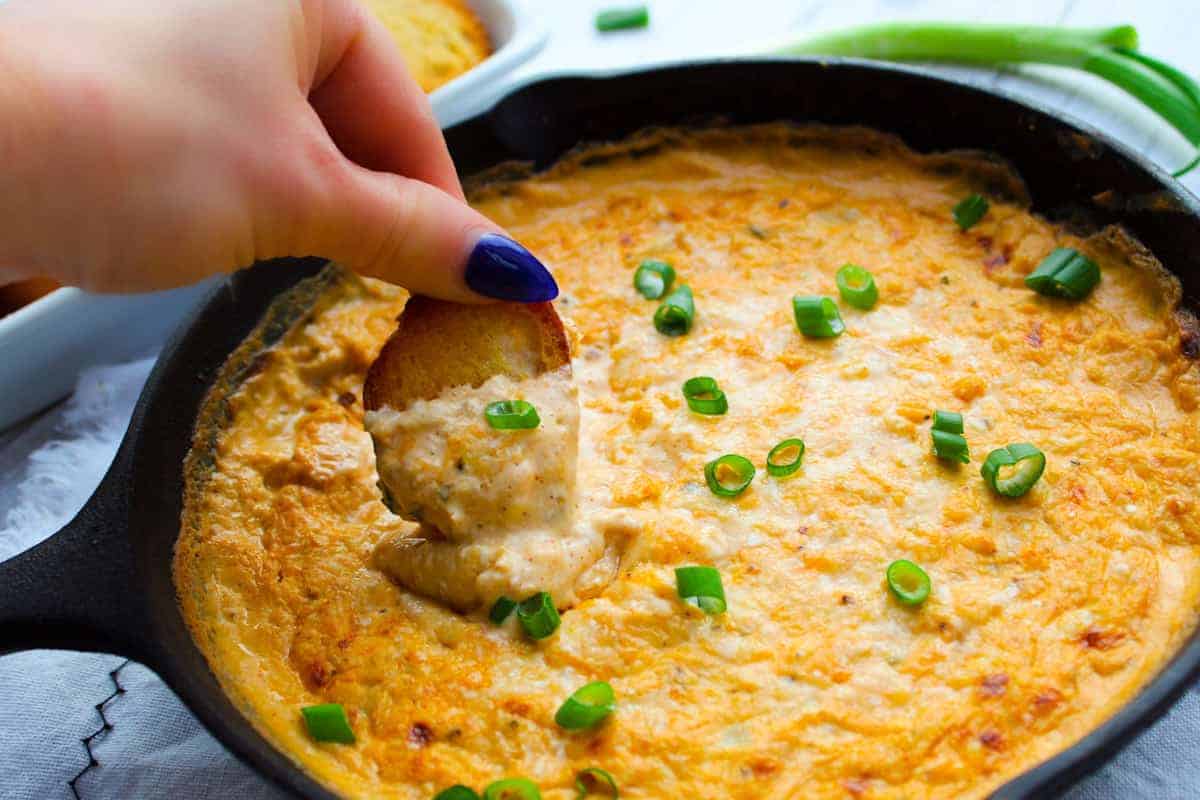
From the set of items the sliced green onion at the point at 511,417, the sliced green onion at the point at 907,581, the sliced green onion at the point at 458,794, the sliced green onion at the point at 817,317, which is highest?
the sliced green onion at the point at 511,417

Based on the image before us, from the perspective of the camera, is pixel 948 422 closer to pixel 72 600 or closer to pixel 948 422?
pixel 948 422

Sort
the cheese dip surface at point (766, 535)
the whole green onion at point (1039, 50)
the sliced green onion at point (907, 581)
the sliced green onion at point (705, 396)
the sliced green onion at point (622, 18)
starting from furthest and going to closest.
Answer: the sliced green onion at point (622, 18) → the whole green onion at point (1039, 50) → the sliced green onion at point (705, 396) → the sliced green onion at point (907, 581) → the cheese dip surface at point (766, 535)

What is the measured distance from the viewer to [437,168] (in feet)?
10.7

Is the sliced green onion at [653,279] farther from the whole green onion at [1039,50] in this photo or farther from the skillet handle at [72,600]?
the whole green onion at [1039,50]

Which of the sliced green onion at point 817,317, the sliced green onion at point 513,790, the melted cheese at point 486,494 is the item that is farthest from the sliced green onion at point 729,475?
the sliced green onion at point 513,790

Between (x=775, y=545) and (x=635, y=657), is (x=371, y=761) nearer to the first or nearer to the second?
(x=635, y=657)

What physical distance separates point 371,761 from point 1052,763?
1.44 metres

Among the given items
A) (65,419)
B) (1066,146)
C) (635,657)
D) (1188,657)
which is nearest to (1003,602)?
(1188,657)

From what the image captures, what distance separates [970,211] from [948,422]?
1.04 metres

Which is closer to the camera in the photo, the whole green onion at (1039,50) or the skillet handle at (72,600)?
the skillet handle at (72,600)

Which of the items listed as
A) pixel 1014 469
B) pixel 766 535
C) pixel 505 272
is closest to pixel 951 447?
pixel 1014 469

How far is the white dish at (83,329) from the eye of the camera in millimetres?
4023

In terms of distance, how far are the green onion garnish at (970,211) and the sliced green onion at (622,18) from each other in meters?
2.41

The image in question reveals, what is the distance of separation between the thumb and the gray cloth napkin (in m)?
1.20
